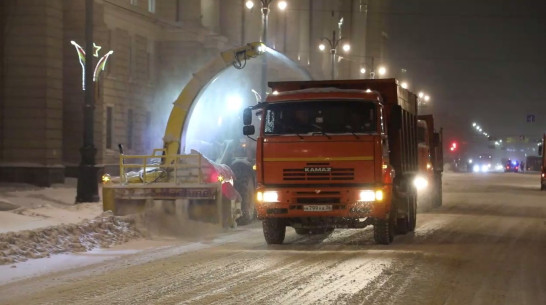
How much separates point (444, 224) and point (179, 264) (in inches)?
395

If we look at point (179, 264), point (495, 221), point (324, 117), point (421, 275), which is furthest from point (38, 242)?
point (495, 221)

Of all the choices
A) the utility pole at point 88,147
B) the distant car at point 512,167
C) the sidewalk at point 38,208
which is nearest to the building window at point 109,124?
the sidewalk at point 38,208

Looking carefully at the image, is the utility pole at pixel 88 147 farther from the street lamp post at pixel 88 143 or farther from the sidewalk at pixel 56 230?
the sidewalk at pixel 56 230

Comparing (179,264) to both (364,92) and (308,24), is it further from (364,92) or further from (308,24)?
(308,24)

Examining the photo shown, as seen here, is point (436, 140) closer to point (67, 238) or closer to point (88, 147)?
point (88, 147)

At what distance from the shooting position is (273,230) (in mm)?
16188

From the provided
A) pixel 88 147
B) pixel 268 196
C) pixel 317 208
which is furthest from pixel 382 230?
pixel 88 147

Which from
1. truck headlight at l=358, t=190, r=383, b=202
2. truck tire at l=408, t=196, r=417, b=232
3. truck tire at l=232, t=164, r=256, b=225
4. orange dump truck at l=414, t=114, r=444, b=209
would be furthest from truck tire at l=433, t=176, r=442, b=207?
truck headlight at l=358, t=190, r=383, b=202

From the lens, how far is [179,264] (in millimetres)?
13219

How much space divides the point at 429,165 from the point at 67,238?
1584cm

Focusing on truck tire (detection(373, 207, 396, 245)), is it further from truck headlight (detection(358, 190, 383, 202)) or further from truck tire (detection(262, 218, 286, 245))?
truck tire (detection(262, 218, 286, 245))

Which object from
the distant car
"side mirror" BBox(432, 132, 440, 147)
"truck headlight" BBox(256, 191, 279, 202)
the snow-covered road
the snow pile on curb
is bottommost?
the snow-covered road

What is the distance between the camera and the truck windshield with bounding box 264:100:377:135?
50.8ft

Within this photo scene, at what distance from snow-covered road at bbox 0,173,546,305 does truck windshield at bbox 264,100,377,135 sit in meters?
2.24
